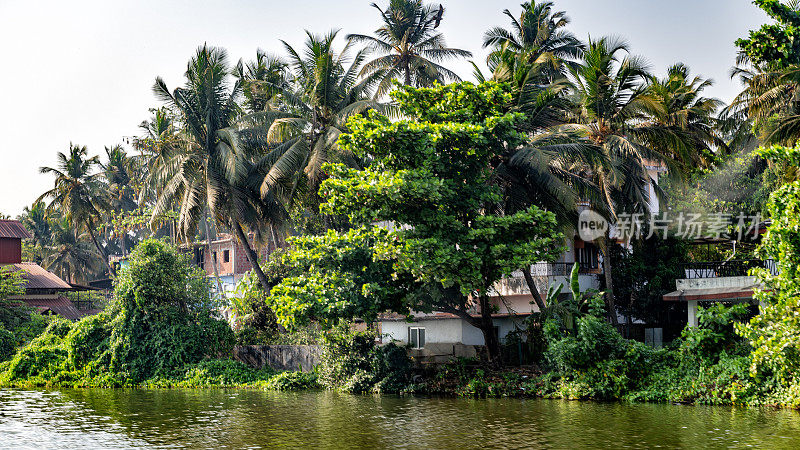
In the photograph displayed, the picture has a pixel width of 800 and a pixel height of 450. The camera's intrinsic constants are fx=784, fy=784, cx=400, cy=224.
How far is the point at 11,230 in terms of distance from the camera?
48.8 metres

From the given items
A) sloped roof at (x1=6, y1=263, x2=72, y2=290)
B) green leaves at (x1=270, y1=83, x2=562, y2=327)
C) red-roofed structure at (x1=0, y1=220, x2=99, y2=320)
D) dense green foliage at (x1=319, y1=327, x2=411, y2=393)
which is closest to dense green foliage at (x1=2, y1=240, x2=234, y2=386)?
dense green foliage at (x1=319, y1=327, x2=411, y2=393)

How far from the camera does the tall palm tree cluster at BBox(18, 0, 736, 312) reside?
28.7m

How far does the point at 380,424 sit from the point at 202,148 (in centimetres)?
1991

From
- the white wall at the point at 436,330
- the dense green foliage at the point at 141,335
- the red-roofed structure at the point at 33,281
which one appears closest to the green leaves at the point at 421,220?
the white wall at the point at 436,330

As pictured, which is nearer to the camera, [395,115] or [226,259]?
[395,115]

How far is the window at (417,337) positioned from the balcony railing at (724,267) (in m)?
11.1

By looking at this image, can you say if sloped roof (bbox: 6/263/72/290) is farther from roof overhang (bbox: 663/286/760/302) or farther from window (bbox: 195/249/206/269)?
roof overhang (bbox: 663/286/760/302)

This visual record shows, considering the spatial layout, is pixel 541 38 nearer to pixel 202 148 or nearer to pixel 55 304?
pixel 202 148

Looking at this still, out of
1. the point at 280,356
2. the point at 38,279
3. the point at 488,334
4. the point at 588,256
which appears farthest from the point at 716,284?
the point at 38,279

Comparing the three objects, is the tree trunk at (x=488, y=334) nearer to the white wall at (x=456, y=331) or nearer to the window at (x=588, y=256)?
the white wall at (x=456, y=331)

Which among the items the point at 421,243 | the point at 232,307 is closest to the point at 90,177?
the point at 232,307

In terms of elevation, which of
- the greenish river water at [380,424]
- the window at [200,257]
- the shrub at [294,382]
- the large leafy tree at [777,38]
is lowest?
the shrub at [294,382]

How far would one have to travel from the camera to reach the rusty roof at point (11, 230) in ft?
158

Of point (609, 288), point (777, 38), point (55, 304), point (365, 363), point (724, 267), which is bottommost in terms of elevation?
point (365, 363)
